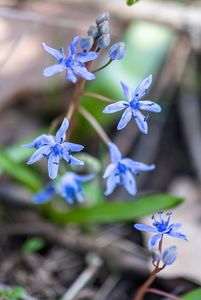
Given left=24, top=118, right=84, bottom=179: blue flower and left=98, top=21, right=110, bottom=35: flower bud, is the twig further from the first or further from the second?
left=98, top=21, right=110, bottom=35: flower bud

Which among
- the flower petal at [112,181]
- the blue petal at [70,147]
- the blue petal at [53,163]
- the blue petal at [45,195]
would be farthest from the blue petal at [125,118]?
the blue petal at [45,195]

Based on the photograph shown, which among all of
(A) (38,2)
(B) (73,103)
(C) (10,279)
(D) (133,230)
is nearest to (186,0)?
(A) (38,2)

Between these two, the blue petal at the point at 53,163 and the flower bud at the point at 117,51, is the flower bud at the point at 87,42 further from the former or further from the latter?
the blue petal at the point at 53,163

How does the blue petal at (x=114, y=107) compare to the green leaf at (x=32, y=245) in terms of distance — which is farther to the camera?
the green leaf at (x=32, y=245)

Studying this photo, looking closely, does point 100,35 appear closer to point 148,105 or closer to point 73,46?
point 73,46

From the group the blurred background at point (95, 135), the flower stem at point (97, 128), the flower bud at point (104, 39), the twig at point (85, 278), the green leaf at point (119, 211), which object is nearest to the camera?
the flower bud at point (104, 39)

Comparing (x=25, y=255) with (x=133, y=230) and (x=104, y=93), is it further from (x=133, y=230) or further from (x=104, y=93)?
→ (x=104, y=93)
